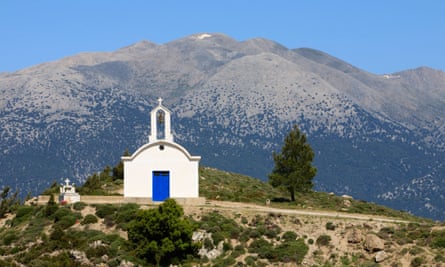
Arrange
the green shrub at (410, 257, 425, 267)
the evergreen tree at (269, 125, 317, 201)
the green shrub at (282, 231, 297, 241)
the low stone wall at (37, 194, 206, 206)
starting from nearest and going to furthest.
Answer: the green shrub at (410, 257, 425, 267) < the green shrub at (282, 231, 297, 241) < the low stone wall at (37, 194, 206, 206) < the evergreen tree at (269, 125, 317, 201)

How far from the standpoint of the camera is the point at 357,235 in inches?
2286

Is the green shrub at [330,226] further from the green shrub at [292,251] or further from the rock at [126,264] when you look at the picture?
the rock at [126,264]

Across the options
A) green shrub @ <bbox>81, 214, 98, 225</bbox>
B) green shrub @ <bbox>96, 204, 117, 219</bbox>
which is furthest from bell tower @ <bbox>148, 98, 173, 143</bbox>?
green shrub @ <bbox>81, 214, 98, 225</bbox>

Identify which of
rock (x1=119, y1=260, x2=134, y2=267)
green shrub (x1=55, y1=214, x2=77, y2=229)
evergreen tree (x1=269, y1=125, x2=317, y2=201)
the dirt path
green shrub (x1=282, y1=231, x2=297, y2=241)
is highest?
evergreen tree (x1=269, y1=125, x2=317, y2=201)

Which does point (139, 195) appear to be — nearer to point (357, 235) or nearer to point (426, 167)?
point (357, 235)

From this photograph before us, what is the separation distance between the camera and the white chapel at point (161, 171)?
221 feet

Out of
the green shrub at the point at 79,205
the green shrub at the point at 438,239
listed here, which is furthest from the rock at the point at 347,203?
the green shrub at the point at 79,205

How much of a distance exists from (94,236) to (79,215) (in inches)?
171

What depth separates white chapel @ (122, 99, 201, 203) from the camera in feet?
221

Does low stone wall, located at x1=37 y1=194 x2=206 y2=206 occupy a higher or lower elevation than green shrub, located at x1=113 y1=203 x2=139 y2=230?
higher

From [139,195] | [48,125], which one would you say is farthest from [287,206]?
[48,125]

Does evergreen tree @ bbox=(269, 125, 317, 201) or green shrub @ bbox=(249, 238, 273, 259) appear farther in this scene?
evergreen tree @ bbox=(269, 125, 317, 201)

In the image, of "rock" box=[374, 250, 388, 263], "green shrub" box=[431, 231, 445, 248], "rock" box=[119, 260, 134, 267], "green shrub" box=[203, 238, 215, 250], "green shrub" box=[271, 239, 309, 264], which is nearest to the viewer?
"rock" box=[374, 250, 388, 263]

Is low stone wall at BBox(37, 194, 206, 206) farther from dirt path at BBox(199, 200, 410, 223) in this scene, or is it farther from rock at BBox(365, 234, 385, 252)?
rock at BBox(365, 234, 385, 252)
